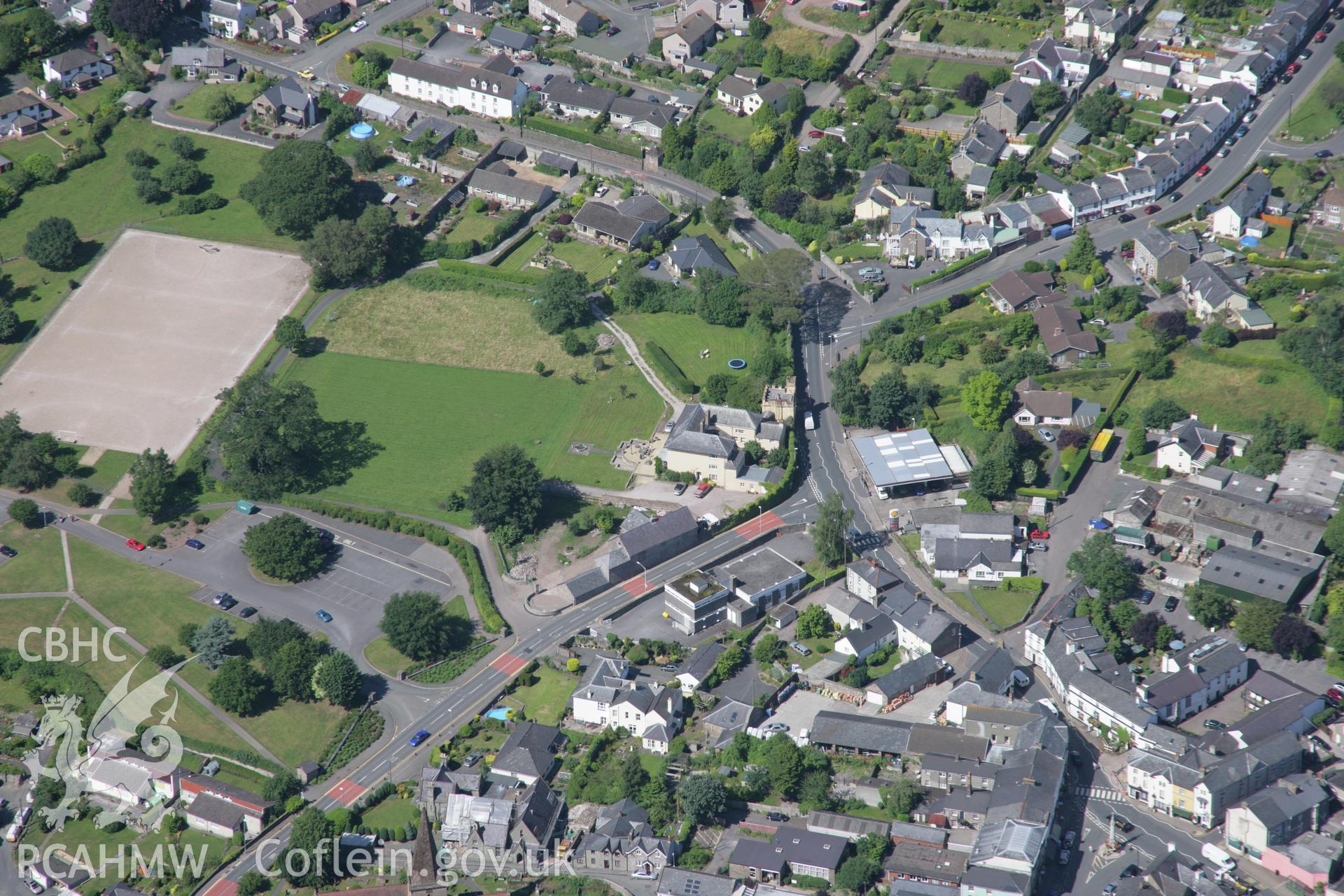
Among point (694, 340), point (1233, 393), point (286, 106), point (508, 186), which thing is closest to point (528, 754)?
point (694, 340)

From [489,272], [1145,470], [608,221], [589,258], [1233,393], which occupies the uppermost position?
[1233,393]

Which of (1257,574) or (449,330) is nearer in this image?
(1257,574)

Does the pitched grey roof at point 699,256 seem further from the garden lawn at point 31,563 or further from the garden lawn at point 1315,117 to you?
the garden lawn at point 31,563

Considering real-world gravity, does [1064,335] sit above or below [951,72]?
below

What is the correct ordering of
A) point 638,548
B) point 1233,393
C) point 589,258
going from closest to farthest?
point 638,548
point 1233,393
point 589,258

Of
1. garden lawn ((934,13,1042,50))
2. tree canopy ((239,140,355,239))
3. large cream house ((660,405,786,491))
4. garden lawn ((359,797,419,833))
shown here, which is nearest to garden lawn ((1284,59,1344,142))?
garden lawn ((934,13,1042,50))

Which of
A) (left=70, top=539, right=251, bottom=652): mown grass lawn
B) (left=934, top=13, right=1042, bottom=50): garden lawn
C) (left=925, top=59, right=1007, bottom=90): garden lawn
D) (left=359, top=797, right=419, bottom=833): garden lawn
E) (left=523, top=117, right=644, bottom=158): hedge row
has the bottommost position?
(left=70, top=539, right=251, bottom=652): mown grass lawn

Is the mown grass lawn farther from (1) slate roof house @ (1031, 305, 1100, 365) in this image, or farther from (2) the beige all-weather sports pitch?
(1) slate roof house @ (1031, 305, 1100, 365)

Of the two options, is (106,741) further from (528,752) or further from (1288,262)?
(1288,262)
